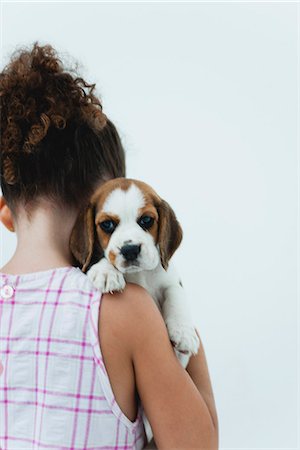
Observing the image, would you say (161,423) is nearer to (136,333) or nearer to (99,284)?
(136,333)

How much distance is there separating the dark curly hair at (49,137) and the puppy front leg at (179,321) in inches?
13.8

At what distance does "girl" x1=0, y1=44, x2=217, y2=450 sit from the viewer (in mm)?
1696

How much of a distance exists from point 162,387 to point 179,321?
0.17m

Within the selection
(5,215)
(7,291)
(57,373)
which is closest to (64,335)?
(57,373)

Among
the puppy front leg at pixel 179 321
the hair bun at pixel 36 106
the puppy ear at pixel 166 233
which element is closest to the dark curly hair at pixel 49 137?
the hair bun at pixel 36 106

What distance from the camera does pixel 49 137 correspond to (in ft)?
6.22

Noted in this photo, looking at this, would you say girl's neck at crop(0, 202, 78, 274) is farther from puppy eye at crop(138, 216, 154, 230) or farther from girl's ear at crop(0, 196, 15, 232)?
puppy eye at crop(138, 216, 154, 230)

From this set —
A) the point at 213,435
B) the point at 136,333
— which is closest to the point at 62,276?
the point at 136,333

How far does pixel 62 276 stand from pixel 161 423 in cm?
43

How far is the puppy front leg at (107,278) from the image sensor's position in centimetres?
168

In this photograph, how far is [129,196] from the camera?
1.73 m

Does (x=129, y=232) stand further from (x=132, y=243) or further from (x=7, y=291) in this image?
(x=7, y=291)

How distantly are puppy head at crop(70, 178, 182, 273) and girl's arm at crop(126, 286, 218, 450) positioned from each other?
3.9 inches

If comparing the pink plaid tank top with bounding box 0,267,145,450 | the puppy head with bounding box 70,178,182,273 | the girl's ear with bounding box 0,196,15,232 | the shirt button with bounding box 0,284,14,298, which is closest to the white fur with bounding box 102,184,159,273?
the puppy head with bounding box 70,178,182,273
